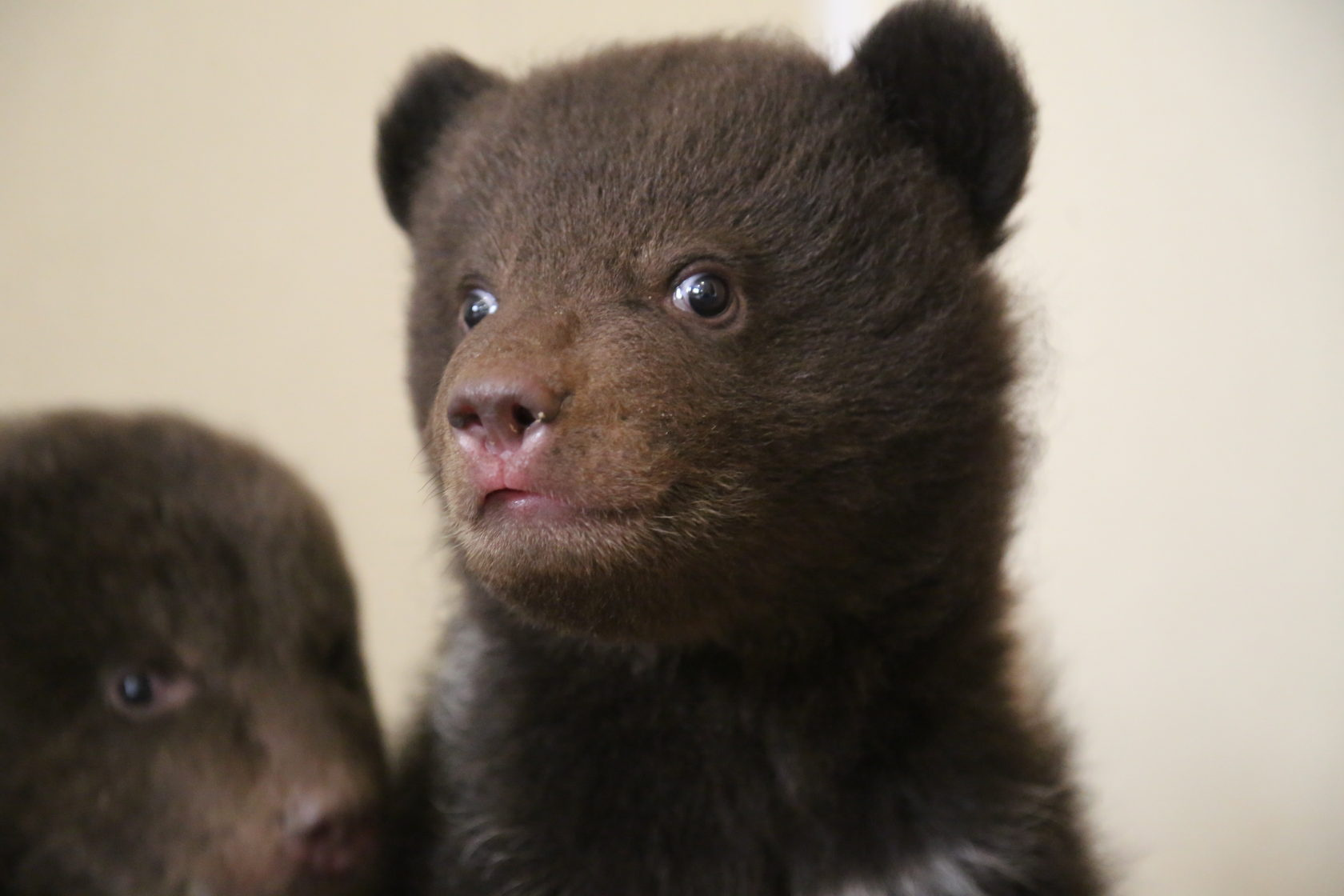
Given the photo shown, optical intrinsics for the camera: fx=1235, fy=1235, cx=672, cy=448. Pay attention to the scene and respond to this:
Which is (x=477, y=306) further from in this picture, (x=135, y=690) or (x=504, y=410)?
(x=135, y=690)

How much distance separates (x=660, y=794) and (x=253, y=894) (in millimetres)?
444

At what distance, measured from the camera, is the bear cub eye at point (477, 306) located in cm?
128

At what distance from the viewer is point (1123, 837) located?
227 cm

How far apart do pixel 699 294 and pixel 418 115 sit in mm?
593

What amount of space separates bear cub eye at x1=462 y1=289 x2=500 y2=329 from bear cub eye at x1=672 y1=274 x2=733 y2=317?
204 mm

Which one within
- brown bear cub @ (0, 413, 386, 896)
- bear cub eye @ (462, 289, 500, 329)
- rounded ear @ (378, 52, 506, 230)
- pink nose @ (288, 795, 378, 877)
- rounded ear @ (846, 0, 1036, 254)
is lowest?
pink nose @ (288, 795, 378, 877)

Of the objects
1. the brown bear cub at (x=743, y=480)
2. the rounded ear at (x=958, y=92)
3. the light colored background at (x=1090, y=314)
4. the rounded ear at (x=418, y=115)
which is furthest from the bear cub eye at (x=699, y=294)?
the light colored background at (x=1090, y=314)

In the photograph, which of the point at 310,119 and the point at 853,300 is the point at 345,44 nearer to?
the point at 310,119

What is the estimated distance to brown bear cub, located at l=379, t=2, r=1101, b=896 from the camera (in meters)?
1.12

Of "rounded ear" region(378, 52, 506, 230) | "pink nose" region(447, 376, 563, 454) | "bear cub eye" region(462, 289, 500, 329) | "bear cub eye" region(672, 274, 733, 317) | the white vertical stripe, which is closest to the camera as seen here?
"pink nose" region(447, 376, 563, 454)

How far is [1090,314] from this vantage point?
2.30m

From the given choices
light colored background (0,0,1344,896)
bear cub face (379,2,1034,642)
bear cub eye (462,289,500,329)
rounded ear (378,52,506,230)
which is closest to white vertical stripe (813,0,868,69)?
light colored background (0,0,1344,896)

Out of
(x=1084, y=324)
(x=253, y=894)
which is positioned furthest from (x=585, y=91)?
(x=1084, y=324)

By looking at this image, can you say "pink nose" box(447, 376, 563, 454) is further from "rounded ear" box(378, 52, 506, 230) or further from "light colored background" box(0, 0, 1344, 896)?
"light colored background" box(0, 0, 1344, 896)
